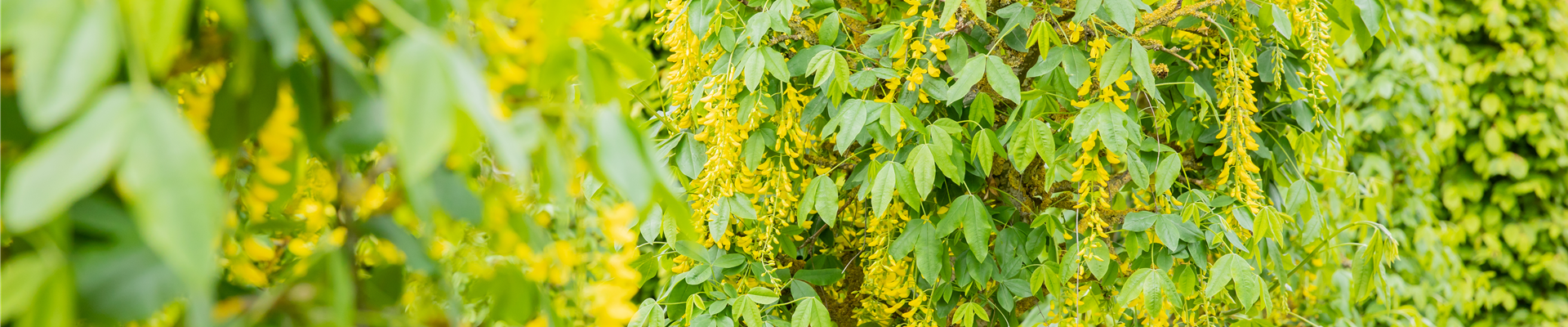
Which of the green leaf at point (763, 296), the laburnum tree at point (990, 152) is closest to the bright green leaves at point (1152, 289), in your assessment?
the laburnum tree at point (990, 152)

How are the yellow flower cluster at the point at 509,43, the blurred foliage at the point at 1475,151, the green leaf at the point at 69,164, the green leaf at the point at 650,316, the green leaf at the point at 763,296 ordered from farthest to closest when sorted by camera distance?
1. the blurred foliage at the point at 1475,151
2. the green leaf at the point at 650,316
3. the green leaf at the point at 763,296
4. the yellow flower cluster at the point at 509,43
5. the green leaf at the point at 69,164

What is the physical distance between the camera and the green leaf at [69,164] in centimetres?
22

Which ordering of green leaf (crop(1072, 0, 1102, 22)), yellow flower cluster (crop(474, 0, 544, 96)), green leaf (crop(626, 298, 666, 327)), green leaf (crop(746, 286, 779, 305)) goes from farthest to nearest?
1. green leaf (crop(626, 298, 666, 327))
2. green leaf (crop(746, 286, 779, 305))
3. green leaf (crop(1072, 0, 1102, 22))
4. yellow flower cluster (crop(474, 0, 544, 96))

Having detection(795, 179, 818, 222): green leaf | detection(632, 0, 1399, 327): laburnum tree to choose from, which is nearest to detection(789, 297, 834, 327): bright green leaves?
detection(632, 0, 1399, 327): laburnum tree

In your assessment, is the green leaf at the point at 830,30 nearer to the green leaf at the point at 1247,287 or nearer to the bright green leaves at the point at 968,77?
the bright green leaves at the point at 968,77

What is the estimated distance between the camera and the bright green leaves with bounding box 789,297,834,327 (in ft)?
3.71

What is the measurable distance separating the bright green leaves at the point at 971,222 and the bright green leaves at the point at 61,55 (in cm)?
95

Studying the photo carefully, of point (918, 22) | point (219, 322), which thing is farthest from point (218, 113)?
point (918, 22)

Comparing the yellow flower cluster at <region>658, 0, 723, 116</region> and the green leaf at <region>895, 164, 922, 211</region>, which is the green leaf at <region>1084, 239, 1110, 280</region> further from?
the yellow flower cluster at <region>658, 0, 723, 116</region>

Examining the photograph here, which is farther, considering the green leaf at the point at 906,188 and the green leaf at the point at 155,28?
the green leaf at the point at 906,188

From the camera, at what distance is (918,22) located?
117 centimetres

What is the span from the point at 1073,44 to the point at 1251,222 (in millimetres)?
332

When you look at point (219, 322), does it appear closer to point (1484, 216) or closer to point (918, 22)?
point (918, 22)

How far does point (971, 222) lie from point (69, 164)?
976mm
